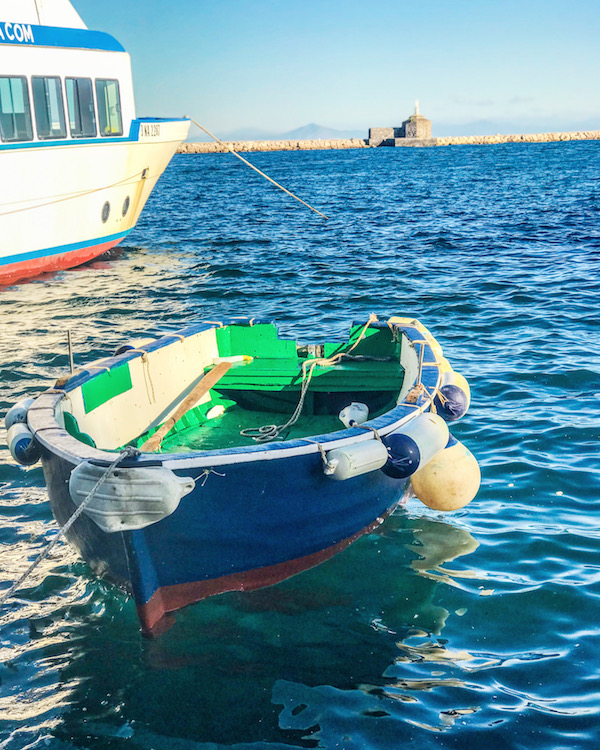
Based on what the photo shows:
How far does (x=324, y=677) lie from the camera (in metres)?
4.20

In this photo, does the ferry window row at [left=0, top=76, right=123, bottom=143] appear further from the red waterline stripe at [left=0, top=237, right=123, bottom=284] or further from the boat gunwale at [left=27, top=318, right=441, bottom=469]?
the boat gunwale at [left=27, top=318, right=441, bottom=469]

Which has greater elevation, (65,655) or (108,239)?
(108,239)

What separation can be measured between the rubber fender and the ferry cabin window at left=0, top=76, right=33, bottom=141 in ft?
41.5

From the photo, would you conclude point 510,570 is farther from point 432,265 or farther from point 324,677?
point 432,265

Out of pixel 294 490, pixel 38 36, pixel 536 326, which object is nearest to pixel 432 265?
pixel 536 326

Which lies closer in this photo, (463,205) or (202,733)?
(202,733)

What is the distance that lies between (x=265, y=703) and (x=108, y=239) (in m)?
16.7

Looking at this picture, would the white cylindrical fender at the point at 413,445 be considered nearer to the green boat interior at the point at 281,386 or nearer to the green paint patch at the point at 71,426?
the green boat interior at the point at 281,386

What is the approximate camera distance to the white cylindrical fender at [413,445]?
14.8 ft

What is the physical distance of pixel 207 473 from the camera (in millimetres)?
4078

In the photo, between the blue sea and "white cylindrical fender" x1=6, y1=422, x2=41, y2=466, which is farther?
"white cylindrical fender" x1=6, y1=422, x2=41, y2=466

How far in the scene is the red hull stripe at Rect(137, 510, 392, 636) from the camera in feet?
14.3

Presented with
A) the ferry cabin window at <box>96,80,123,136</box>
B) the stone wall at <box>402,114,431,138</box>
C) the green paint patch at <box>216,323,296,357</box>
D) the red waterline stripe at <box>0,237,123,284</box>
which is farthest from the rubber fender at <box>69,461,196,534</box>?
the stone wall at <box>402,114,431,138</box>

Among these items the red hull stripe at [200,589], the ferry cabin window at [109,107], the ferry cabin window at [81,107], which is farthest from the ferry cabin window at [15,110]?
the red hull stripe at [200,589]
